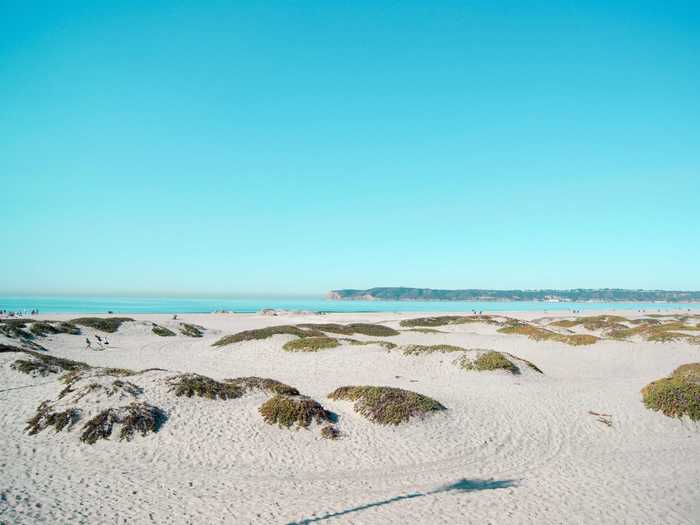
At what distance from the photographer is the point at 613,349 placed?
105 feet

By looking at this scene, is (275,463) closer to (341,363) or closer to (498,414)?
(498,414)

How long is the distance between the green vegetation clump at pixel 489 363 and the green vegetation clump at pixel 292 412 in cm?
1210

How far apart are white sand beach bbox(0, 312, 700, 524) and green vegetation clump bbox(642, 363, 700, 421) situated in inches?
18.8

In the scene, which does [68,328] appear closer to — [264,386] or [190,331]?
[190,331]

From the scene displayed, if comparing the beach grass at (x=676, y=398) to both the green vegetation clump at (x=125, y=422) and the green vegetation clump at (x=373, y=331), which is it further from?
the green vegetation clump at (x=373, y=331)

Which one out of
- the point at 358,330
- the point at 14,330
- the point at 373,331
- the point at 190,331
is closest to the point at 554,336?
the point at 373,331

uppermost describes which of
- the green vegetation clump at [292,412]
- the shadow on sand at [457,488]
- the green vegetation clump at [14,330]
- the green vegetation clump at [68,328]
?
the green vegetation clump at [14,330]

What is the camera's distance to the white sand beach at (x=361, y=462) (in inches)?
367

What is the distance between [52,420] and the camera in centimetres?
1320

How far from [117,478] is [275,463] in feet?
12.3

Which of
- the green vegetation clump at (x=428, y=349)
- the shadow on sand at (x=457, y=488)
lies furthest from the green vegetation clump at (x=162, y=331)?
the shadow on sand at (x=457, y=488)

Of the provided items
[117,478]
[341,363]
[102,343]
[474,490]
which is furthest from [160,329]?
[474,490]

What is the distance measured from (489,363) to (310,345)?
12.5 meters

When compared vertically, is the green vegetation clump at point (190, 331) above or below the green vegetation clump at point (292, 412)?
below
